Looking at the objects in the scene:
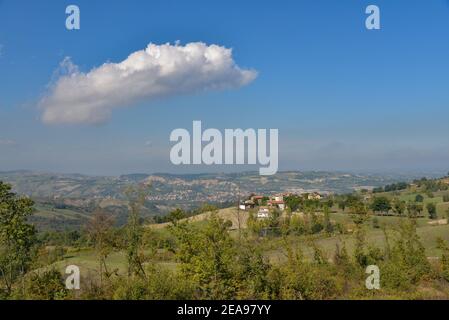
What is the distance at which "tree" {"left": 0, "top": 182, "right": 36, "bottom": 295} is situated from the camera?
1093 inches

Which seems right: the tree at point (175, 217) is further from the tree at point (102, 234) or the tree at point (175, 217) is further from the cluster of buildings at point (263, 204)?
the cluster of buildings at point (263, 204)

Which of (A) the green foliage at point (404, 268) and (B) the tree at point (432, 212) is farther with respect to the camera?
(B) the tree at point (432, 212)

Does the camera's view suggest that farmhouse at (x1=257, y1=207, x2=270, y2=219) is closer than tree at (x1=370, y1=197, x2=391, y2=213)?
Yes

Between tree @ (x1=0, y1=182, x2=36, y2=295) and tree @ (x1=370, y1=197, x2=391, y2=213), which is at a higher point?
tree @ (x1=0, y1=182, x2=36, y2=295)

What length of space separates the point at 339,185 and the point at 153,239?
123465 millimetres

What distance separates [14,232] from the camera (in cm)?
2788

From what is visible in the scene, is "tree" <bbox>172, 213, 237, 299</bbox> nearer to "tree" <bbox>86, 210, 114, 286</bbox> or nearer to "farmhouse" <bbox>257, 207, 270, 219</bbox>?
"tree" <bbox>86, 210, 114, 286</bbox>

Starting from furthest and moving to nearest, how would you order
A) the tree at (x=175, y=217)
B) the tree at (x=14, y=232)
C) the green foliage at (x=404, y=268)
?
the tree at (x=175, y=217) < the green foliage at (x=404, y=268) < the tree at (x=14, y=232)

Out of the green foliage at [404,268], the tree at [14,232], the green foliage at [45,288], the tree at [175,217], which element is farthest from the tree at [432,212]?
the tree at [14,232]

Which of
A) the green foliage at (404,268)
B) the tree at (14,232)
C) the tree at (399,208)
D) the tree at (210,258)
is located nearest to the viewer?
the tree at (210,258)

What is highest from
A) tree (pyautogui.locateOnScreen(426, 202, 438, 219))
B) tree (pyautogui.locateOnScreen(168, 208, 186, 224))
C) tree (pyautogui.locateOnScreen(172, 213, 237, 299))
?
tree (pyautogui.locateOnScreen(168, 208, 186, 224))

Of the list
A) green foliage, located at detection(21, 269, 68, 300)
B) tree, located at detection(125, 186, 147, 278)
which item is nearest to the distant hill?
tree, located at detection(125, 186, 147, 278)

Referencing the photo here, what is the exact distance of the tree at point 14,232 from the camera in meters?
27.8

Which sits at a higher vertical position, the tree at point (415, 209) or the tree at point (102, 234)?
the tree at point (102, 234)
